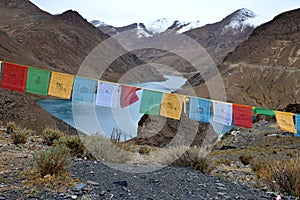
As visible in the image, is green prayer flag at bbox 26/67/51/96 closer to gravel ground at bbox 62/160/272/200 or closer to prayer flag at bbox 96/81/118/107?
prayer flag at bbox 96/81/118/107

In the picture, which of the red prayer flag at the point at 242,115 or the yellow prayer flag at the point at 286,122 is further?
the yellow prayer flag at the point at 286,122

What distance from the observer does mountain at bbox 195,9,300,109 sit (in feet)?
173

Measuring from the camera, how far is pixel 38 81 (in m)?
10.1

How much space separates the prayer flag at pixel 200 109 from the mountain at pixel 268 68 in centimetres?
3906

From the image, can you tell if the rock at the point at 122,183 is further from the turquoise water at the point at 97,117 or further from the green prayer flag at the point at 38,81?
the turquoise water at the point at 97,117

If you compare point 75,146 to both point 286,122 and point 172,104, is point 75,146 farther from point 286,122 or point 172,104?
point 286,122

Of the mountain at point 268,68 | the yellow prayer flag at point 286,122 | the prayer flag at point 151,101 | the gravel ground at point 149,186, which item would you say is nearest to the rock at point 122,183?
the gravel ground at point 149,186

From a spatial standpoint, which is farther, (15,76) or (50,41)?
(50,41)

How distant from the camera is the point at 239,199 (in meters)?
4.68

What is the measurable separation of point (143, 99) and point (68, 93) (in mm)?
2638

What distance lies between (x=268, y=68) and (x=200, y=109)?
56.6m

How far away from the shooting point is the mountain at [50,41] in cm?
7862

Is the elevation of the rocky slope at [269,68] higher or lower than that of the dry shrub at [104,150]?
higher

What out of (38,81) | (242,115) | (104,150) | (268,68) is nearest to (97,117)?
(38,81)
